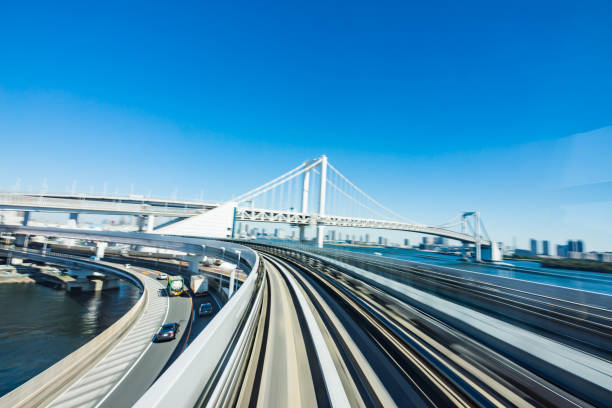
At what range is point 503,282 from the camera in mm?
5363

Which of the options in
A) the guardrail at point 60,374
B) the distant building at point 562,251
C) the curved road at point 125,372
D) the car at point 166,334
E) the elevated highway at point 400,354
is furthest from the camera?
the car at point 166,334

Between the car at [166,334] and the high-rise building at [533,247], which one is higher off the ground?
the high-rise building at [533,247]

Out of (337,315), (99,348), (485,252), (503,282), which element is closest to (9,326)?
(99,348)

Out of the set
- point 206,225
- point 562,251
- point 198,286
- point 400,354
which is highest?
point 206,225

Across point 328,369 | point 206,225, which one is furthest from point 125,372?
point 206,225

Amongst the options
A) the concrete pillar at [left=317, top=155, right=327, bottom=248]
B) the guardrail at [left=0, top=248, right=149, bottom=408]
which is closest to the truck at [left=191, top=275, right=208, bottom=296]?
the guardrail at [left=0, top=248, right=149, bottom=408]

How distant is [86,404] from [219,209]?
23.5 metres

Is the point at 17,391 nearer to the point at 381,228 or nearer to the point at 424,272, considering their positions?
the point at 424,272

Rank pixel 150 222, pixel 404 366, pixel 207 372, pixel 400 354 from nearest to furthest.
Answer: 1. pixel 207 372
2. pixel 404 366
3. pixel 400 354
4. pixel 150 222

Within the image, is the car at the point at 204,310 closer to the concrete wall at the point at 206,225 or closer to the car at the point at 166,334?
the car at the point at 166,334

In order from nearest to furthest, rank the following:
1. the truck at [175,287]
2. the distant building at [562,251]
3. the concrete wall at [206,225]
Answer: the distant building at [562,251]
the truck at [175,287]
the concrete wall at [206,225]

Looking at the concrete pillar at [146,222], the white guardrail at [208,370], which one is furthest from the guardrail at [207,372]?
the concrete pillar at [146,222]

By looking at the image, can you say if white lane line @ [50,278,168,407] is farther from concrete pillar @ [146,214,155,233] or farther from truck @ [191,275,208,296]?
concrete pillar @ [146,214,155,233]

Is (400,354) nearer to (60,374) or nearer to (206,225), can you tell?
(60,374)
